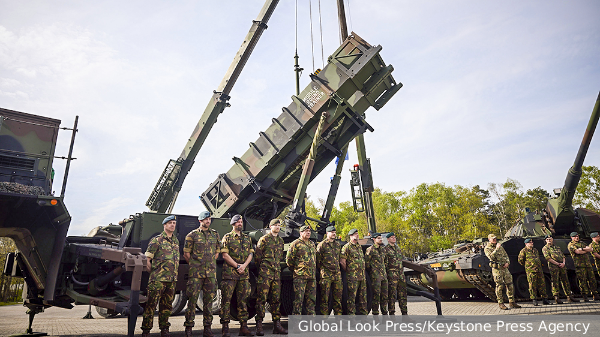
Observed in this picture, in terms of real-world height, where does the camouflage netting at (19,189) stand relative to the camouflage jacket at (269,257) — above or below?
above

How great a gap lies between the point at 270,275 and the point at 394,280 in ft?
7.25

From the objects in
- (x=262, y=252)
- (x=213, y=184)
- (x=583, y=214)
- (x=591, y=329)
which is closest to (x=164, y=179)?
(x=213, y=184)

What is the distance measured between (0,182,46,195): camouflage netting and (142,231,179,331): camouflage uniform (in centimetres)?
134

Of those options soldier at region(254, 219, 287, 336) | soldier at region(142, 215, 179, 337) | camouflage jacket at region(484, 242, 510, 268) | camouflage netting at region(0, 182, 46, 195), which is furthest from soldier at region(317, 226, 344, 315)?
camouflage jacket at region(484, 242, 510, 268)

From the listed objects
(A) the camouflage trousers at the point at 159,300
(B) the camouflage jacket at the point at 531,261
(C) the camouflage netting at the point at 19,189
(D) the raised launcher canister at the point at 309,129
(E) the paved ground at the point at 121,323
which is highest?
(D) the raised launcher canister at the point at 309,129

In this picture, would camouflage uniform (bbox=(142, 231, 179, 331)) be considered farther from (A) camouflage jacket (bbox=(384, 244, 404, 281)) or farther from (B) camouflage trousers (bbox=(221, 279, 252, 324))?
(A) camouflage jacket (bbox=(384, 244, 404, 281))

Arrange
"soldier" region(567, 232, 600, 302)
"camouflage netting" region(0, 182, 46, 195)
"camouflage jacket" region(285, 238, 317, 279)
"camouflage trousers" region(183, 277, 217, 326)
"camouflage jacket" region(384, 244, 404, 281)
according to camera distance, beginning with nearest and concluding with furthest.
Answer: "camouflage netting" region(0, 182, 46, 195), "camouflage trousers" region(183, 277, 217, 326), "camouflage jacket" region(285, 238, 317, 279), "camouflage jacket" region(384, 244, 404, 281), "soldier" region(567, 232, 600, 302)

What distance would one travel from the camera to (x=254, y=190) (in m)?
7.77

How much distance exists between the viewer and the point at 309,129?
769 centimetres

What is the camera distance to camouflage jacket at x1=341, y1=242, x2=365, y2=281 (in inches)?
223

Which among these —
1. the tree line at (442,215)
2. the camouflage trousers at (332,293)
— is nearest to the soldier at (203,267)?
the camouflage trousers at (332,293)

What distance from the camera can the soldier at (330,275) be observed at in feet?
17.7

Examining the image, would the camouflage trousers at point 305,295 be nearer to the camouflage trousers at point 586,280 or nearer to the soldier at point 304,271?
the soldier at point 304,271

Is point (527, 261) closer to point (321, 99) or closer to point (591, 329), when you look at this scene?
point (591, 329)
